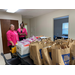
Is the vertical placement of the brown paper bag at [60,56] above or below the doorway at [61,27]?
below

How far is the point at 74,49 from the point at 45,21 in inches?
138

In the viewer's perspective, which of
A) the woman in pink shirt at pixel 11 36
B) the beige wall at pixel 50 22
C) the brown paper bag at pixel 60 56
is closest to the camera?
the brown paper bag at pixel 60 56

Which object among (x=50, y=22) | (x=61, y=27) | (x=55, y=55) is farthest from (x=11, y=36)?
(x=61, y=27)

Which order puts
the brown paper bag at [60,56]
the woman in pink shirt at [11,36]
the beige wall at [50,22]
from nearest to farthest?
the brown paper bag at [60,56]
the woman in pink shirt at [11,36]
the beige wall at [50,22]

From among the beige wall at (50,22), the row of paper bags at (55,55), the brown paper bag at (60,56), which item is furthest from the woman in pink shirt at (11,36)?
the beige wall at (50,22)

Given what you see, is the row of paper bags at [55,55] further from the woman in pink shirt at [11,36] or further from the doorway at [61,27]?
the doorway at [61,27]

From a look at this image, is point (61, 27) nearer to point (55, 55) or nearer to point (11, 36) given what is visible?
point (11, 36)

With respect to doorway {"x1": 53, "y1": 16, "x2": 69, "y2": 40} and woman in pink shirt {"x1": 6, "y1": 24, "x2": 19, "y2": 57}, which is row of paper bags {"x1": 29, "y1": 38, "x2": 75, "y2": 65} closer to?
woman in pink shirt {"x1": 6, "y1": 24, "x2": 19, "y2": 57}

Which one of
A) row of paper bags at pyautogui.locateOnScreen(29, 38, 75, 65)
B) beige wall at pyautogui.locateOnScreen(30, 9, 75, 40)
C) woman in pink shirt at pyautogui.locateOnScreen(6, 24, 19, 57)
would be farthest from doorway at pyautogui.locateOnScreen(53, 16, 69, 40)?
row of paper bags at pyautogui.locateOnScreen(29, 38, 75, 65)

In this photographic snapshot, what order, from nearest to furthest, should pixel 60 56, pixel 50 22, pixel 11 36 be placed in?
pixel 60 56 → pixel 11 36 → pixel 50 22

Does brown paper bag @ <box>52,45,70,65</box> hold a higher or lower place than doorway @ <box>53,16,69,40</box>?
lower
